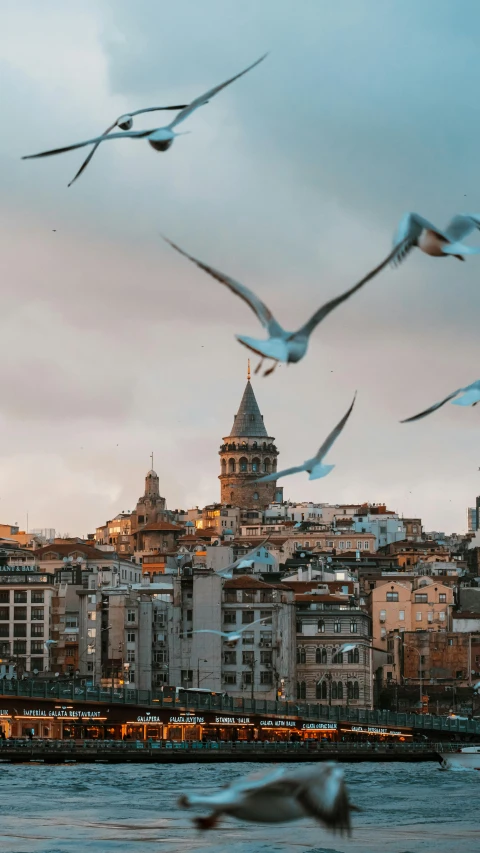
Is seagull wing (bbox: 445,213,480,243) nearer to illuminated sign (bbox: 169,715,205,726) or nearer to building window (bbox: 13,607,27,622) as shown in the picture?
illuminated sign (bbox: 169,715,205,726)

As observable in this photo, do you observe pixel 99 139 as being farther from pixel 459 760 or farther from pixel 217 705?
pixel 217 705

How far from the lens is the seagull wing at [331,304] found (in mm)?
18750

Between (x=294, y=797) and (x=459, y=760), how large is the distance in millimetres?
73230

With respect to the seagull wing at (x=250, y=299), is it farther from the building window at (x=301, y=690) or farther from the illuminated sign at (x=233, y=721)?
the building window at (x=301, y=690)

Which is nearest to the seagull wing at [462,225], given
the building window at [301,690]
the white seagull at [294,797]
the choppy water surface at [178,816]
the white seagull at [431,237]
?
the white seagull at [431,237]

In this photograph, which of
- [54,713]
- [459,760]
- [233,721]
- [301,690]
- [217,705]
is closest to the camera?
[459,760]

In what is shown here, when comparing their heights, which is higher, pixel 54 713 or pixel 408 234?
pixel 408 234

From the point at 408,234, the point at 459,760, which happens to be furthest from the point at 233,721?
the point at 408,234

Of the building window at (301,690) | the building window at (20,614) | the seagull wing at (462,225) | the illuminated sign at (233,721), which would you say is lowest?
the illuminated sign at (233,721)

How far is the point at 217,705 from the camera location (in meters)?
106

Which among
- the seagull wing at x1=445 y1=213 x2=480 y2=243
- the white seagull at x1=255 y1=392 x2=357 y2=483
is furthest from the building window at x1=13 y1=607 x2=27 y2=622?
the seagull wing at x1=445 y1=213 x2=480 y2=243

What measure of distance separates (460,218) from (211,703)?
8656 cm

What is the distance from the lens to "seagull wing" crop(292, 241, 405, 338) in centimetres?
1875

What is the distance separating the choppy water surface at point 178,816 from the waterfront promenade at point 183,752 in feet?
17.3
